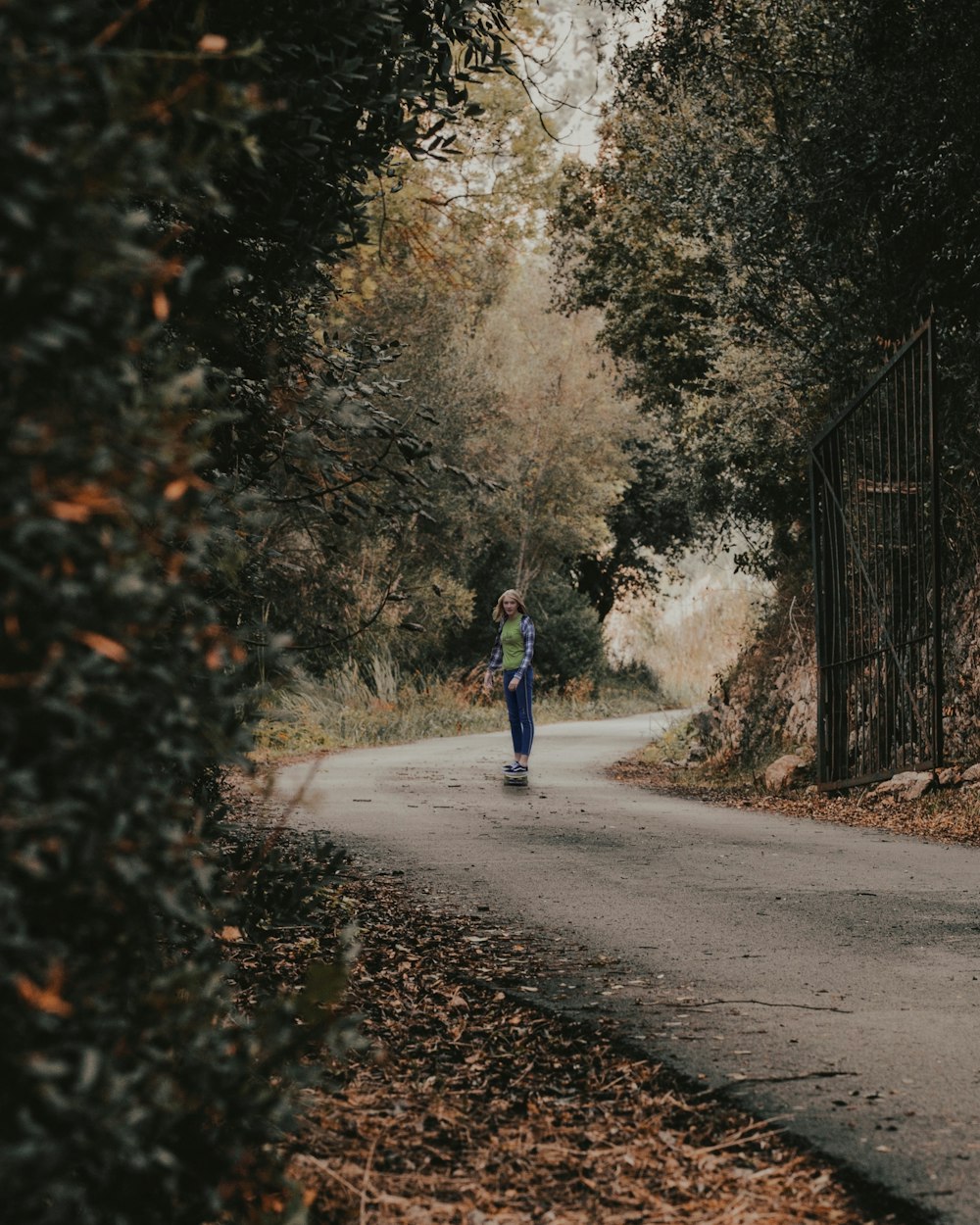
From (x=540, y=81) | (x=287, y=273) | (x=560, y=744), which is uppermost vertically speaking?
(x=540, y=81)

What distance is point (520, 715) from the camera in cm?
1472

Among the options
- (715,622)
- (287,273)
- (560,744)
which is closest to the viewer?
(287,273)

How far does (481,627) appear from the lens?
1316 inches

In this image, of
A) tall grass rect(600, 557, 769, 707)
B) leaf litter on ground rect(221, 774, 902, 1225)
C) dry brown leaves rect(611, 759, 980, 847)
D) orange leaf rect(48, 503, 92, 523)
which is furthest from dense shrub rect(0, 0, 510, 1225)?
tall grass rect(600, 557, 769, 707)

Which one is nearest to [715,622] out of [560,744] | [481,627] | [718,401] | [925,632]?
[481,627]

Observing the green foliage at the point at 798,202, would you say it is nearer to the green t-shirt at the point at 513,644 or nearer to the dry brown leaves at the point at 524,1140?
the green t-shirt at the point at 513,644

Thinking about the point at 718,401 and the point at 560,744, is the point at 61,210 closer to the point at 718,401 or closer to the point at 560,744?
the point at 718,401

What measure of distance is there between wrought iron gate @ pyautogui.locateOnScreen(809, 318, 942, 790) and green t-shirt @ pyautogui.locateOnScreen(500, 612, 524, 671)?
3.35 m

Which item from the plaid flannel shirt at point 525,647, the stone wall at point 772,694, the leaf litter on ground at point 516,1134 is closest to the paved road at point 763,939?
the leaf litter on ground at point 516,1134

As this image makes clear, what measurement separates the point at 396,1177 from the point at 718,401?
15.1m

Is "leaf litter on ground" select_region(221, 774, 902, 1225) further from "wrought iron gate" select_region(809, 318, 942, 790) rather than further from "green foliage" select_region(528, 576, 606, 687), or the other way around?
"green foliage" select_region(528, 576, 606, 687)

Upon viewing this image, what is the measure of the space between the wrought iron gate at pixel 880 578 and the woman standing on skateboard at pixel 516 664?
126 inches

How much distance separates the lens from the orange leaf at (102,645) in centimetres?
169

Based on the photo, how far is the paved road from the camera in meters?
3.58
